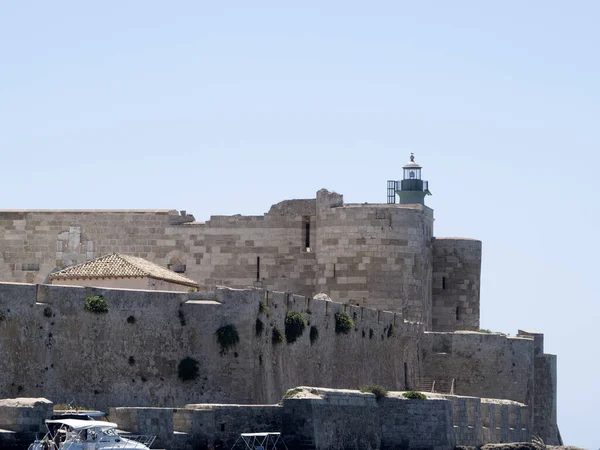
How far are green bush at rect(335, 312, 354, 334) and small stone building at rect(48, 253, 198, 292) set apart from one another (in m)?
4.97

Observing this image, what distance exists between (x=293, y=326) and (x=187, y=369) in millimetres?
4880

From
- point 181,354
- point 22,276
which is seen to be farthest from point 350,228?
point 181,354

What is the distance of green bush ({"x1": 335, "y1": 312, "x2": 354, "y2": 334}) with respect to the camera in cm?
5547

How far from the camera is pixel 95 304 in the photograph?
46344 millimetres

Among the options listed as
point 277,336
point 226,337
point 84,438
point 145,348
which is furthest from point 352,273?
point 84,438

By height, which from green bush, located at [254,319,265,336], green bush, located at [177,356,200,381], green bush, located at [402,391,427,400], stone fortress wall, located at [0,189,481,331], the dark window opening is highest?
stone fortress wall, located at [0,189,481,331]

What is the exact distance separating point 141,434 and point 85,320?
4302mm

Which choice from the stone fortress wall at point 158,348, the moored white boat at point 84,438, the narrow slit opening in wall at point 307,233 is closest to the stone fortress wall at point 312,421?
the moored white boat at point 84,438

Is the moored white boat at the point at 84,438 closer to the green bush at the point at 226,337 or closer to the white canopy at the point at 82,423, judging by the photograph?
the white canopy at the point at 82,423

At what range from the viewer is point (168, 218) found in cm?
6322

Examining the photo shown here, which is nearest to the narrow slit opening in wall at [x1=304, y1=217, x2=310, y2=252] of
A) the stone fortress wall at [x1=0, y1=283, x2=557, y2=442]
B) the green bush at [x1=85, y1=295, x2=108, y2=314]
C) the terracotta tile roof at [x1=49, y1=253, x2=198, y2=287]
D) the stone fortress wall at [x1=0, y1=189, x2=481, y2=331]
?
the stone fortress wall at [x1=0, y1=189, x2=481, y2=331]

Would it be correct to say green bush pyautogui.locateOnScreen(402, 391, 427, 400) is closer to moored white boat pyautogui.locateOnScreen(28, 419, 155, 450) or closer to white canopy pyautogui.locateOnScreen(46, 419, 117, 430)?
moored white boat pyautogui.locateOnScreen(28, 419, 155, 450)

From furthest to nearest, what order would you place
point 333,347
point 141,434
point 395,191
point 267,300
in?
point 395,191 → point 333,347 → point 267,300 → point 141,434

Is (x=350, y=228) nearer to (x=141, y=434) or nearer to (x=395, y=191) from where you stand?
(x=395, y=191)
